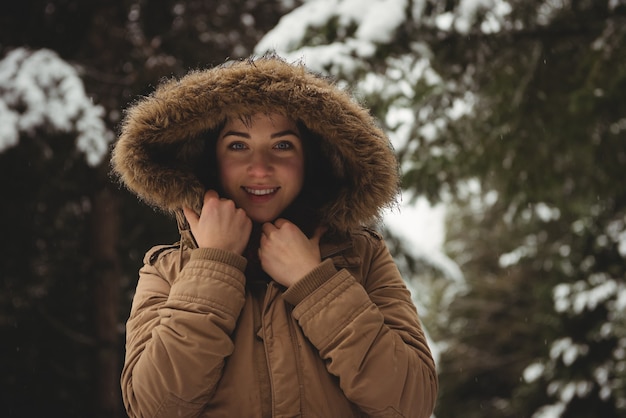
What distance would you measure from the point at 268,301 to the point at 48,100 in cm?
408

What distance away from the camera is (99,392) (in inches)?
266

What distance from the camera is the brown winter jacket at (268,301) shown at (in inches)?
66.0

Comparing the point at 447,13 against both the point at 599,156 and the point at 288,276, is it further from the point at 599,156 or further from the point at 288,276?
the point at 288,276

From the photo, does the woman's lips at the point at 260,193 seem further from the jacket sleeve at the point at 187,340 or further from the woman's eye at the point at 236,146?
the jacket sleeve at the point at 187,340

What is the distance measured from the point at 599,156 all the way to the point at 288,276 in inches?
185

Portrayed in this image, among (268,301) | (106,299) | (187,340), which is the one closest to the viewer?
(187,340)

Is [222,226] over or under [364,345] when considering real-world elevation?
over

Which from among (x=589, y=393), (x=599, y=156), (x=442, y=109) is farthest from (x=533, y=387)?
(x=442, y=109)

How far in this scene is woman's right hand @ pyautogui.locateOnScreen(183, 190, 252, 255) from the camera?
1871mm

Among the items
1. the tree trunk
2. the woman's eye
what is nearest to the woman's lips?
the woman's eye

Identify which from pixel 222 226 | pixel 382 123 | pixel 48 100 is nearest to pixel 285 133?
pixel 222 226

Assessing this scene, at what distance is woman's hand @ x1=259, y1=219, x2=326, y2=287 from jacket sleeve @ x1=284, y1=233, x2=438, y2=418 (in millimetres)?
51

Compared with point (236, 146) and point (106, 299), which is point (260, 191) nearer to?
point (236, 146)

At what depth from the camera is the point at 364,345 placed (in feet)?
5.49
